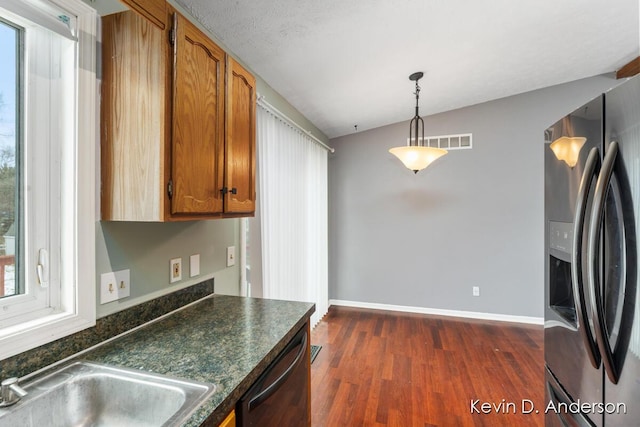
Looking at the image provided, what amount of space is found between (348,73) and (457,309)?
3.16m

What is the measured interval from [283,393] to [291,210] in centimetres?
181

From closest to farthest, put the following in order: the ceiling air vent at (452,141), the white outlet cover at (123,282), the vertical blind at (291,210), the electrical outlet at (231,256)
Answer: the white outlet cover at (123,282) < the electrical outlet at (231,256) < the vertical blind at (291,210) < the ceiling air vent at (452,141)

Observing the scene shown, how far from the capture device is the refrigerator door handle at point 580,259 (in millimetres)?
930

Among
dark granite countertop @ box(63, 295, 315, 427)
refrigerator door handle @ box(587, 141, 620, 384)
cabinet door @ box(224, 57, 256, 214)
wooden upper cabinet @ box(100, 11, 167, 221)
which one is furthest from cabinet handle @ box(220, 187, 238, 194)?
refrigerator door handle @ box(587, 141, 620, 384)

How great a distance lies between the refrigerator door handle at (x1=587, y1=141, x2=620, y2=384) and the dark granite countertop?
1.00m

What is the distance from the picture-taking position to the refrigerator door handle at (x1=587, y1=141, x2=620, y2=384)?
85 centimetres

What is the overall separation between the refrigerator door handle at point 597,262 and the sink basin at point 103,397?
3.66ft

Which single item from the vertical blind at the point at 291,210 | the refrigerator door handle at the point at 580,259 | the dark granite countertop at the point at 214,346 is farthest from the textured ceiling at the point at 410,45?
the dark granite countertop at the point at 214,346

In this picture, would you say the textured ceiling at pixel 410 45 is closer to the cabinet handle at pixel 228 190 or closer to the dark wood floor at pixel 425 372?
the cabinet handle at pixel 228 190

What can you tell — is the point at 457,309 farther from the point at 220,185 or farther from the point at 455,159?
the point at 220,185

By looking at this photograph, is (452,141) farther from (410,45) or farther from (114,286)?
(114,286)

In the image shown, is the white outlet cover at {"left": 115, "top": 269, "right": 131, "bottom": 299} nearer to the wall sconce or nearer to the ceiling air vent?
the wall sconce

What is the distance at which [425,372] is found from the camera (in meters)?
2.49

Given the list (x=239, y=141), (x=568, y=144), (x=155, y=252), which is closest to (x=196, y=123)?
(x=239, y=141)
